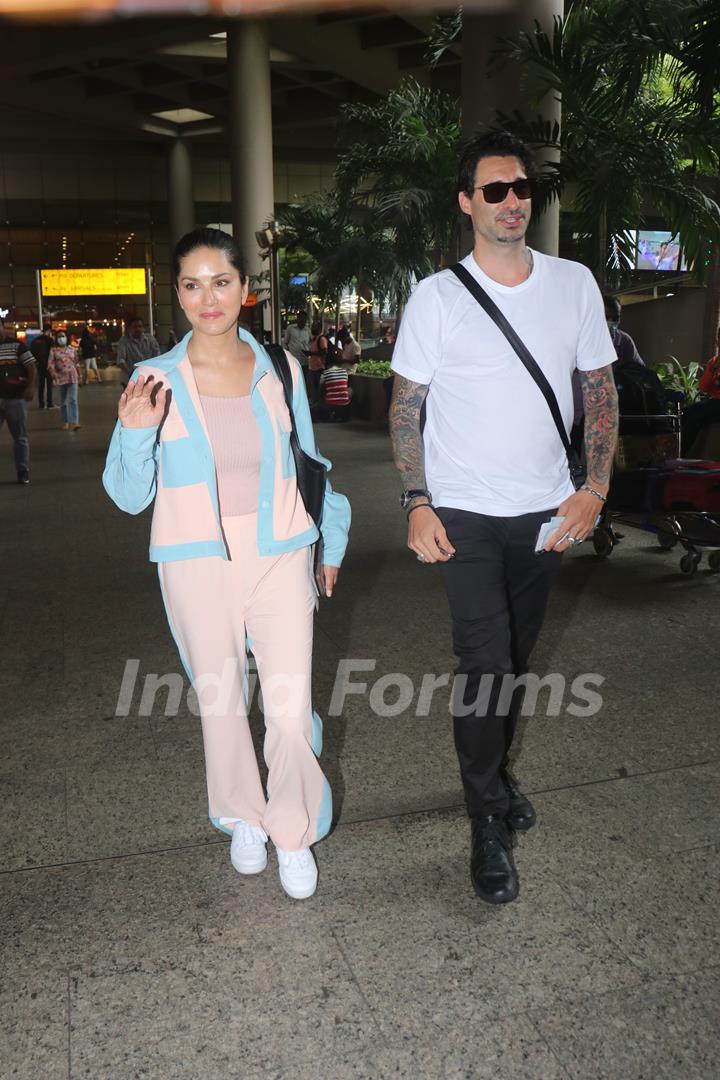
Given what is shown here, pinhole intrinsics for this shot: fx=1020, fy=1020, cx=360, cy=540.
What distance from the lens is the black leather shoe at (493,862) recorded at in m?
3.05

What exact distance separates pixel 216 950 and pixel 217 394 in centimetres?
158

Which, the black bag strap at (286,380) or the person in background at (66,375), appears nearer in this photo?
the black bag strap at (286,380)

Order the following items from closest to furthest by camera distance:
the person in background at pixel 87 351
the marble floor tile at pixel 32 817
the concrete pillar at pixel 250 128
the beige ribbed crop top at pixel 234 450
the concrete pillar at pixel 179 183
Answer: the beige ribbed crop top at pixel 234 450 → the marble floor tile at pixel 32 817 → the concrete pillar at pixel 250 128 → the person in background at pixel 87 351 → the concrete pillar at pixel 179 183

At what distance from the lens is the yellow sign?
44344 mm

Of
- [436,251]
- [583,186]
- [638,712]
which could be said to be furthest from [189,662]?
[436,251]

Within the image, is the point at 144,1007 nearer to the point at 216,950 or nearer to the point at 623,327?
the point at 216,950

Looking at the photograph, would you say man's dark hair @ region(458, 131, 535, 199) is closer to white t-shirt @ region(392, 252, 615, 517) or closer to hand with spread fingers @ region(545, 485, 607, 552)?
white t-shirt @ region(392, 252, 615, 517)

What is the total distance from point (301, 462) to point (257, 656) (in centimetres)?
61

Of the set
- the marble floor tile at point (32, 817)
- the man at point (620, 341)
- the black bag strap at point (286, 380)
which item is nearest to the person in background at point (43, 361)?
the man at point (620, 341)

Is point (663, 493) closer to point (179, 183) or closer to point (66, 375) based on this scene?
point (66, 375)

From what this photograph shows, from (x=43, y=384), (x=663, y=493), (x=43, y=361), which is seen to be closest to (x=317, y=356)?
(x=43, y=361)

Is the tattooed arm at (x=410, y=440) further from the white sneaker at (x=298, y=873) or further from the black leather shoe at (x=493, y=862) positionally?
the white sneaker at (x=298, y=873)

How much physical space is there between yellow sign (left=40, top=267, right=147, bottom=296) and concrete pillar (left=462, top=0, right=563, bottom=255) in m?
36.4

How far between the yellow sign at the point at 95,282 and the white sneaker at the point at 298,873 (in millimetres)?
44819
